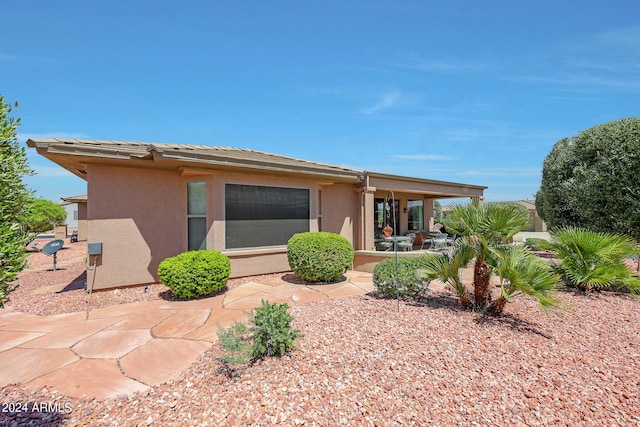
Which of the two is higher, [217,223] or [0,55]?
[0,55]

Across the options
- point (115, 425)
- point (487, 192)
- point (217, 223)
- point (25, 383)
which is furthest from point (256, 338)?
point (487, 192)

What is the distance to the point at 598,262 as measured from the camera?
661 centimetres

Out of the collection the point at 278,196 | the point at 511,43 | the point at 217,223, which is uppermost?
the point at 511,43

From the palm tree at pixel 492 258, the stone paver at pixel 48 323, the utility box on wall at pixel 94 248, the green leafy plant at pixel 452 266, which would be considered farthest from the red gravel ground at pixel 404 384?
the utility box on wall at pixel 94 248

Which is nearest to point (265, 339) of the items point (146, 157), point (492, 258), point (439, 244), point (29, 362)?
point (29, 362)

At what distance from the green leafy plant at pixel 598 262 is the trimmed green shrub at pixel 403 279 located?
4.04 meters

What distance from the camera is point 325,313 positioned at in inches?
195

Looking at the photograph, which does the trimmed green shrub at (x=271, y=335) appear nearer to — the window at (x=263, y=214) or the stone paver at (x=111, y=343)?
the stone paver at (x=111, y=343)

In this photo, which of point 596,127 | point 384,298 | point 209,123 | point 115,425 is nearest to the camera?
point 115,425

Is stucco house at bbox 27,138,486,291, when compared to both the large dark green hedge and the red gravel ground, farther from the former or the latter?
the large dark green hedge

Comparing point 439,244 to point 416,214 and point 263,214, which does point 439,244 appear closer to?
point 263,214

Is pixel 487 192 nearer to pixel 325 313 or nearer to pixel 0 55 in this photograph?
pixel 325 313

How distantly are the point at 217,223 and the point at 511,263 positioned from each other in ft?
21.2

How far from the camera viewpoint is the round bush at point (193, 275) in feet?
19.8
